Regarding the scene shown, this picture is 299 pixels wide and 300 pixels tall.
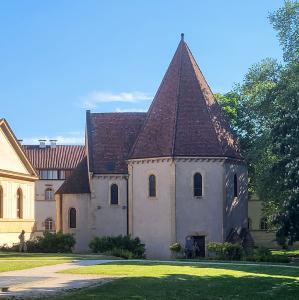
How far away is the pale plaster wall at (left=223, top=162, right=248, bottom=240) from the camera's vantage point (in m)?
44.9

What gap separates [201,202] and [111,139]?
11.2 meters

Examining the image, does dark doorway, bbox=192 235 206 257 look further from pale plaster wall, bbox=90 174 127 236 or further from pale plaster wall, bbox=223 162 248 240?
pale plaster wall, bbox=90 174 127 236

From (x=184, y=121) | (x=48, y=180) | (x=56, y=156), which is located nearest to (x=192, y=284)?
(x=184, y=121)

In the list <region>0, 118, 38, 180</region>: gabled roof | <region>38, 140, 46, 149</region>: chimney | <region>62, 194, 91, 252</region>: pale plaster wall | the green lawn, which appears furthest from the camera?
<region>38, 140, 46, 149</region>: chimney

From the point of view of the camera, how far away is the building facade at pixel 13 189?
46281 millimetres

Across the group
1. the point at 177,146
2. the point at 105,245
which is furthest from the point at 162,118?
the point at 105,245

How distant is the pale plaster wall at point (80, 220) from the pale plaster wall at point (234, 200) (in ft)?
39.4

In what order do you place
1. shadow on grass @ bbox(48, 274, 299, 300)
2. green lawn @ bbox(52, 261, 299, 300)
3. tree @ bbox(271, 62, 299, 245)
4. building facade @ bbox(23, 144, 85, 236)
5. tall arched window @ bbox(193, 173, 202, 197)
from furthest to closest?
building facade @ bbox(23, 144, 85, 236) → tall arched window @ bbox(193, 173, 202, 197) → tree @ bbox(271, 62, 299, 245) → green lawn @ bbox(52, 261, 299, 300) → shadow on grass @ bbox(48, 274, 299, 300)

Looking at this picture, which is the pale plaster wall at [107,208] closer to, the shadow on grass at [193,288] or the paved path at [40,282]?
the paved path at [40,282]

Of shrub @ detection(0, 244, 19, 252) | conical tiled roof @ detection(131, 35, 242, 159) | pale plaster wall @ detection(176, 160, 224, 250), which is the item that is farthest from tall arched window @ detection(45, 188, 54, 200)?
pale plaster wall @ detection(176, 160, 224, 250)

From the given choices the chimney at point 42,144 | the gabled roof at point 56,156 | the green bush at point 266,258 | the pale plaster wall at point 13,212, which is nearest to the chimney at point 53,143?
the gabled roof at point 56,156

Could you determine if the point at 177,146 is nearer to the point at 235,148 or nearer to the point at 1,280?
the point at 235,148

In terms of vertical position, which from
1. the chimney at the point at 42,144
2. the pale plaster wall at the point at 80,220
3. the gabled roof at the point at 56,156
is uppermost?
the chimney at the point at 42,144

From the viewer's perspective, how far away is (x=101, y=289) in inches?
681
